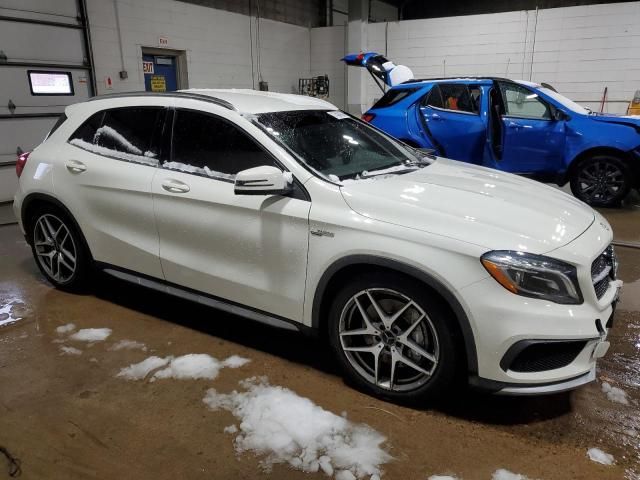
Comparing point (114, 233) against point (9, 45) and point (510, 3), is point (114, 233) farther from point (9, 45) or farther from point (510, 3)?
point (510, 3)

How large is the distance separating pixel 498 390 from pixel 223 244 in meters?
1.57

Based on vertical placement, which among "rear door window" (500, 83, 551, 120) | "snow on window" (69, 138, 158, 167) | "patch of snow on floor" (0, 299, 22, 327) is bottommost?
"patch of snow on floor" (0, 299, 22, 327)

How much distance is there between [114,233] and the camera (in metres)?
Answer: 3.22

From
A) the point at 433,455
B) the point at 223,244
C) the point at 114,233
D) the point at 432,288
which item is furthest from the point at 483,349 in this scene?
the point at 114,233

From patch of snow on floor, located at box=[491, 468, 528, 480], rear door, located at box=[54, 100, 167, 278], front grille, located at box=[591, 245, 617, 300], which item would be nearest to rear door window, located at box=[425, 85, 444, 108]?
rear door, located at box=[54, 100, 167, 278]

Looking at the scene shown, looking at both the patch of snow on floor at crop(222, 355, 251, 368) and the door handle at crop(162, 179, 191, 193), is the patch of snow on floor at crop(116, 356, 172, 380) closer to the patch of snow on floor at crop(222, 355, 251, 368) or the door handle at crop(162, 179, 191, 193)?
the patch of snow on floor at crop(222, 355, 251, 368)

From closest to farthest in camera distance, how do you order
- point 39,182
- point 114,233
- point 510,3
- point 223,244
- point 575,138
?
1. point 223,244
2. point 114,233
3. point 39,182
4. point 575,138
5. point 510,3

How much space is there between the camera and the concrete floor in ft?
6.56

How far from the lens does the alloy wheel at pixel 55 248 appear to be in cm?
360

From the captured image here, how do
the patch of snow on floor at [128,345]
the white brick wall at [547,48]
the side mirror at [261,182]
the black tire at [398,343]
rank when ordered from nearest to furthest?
the black tire at [398,343]
the side mirror at [261,182]
the patch of snow on floor at [128,345]
the white brick wall at [547,48]

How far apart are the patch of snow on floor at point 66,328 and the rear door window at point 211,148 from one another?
1286 millimetres

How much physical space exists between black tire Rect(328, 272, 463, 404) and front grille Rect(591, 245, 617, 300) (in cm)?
67

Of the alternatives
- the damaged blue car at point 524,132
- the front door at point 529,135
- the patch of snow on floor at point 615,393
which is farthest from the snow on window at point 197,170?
the front door at point 529,135

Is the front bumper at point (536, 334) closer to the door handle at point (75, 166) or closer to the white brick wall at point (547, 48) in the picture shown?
the door handle at point (75, 166)
